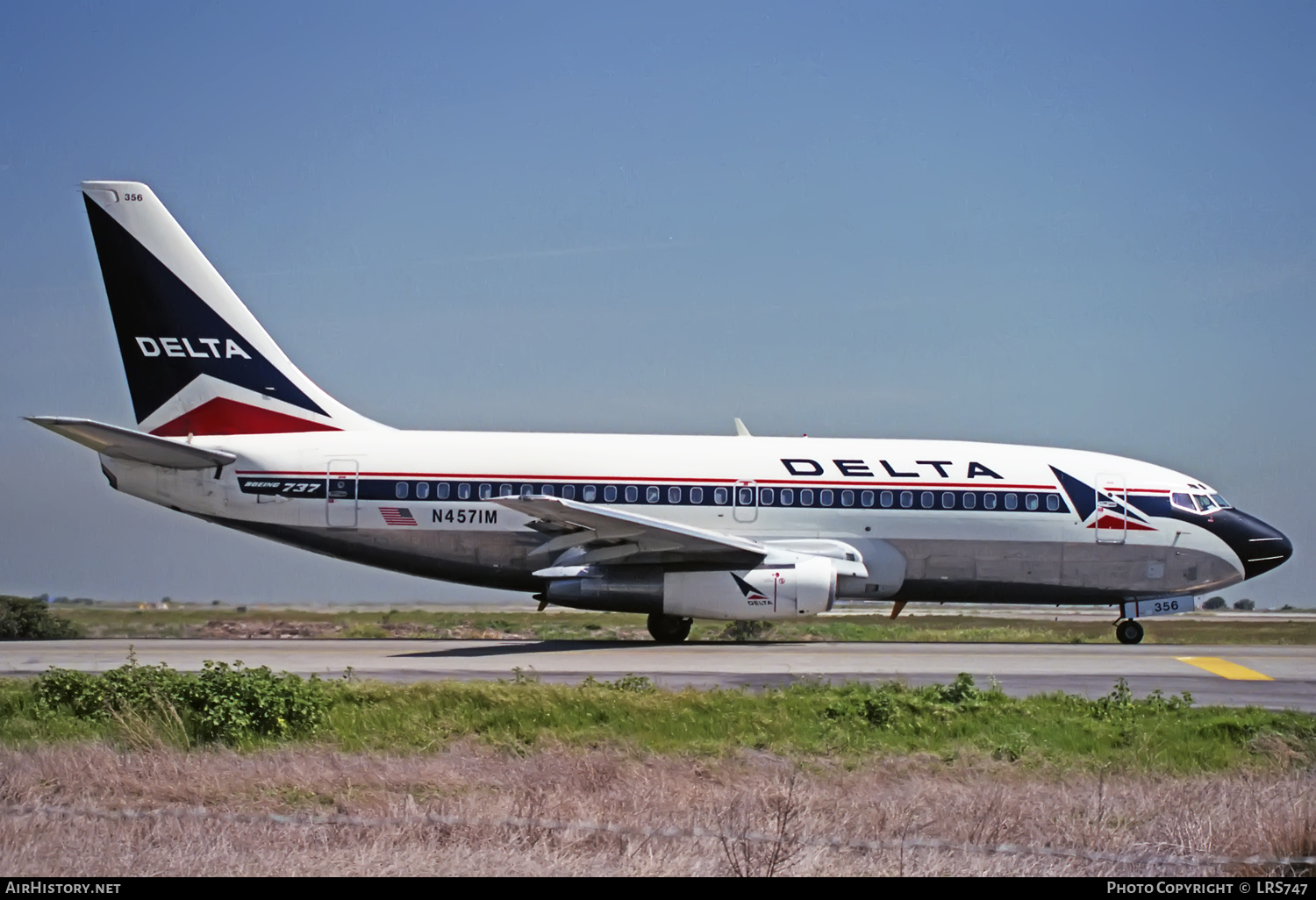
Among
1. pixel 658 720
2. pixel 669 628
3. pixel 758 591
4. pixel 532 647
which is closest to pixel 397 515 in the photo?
pixel 532 647

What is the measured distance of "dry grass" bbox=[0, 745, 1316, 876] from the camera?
8133mm

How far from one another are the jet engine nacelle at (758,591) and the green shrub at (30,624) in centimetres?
1369

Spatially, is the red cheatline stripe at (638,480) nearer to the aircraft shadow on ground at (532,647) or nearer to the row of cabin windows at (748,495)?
the row of cabin windows at (748,495)

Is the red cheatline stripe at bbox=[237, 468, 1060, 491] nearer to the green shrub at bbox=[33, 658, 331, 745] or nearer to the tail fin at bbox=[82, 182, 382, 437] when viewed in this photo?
the tail fin at bbox=[82, 182, 382, 437]

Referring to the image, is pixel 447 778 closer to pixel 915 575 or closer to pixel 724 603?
pixel 724 603

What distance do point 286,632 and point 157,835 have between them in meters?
22.9

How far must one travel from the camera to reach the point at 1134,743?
1298cm

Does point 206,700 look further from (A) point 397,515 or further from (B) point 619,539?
(A) point 397,515

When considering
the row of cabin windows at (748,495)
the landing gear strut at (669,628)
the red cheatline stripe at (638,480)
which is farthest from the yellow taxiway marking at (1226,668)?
the landing gear strut at (669,628)

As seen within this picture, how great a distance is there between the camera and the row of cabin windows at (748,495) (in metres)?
25.5

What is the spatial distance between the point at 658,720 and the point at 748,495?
12.3 meters

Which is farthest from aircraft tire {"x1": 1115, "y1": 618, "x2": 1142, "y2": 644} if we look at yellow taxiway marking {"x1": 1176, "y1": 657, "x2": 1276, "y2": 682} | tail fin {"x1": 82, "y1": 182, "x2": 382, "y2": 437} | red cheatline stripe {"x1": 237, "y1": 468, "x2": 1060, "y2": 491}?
tail fin {"x1": 82, "y1": 182, "x2": 382, "y2": 437}

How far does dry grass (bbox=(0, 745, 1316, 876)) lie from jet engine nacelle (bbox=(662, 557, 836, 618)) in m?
11.9

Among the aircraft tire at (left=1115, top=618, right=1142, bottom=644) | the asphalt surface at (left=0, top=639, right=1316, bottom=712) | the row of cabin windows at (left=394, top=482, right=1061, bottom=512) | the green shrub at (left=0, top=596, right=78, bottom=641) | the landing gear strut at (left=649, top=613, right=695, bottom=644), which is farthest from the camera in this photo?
the green shrub at (left=0, top=596, right=78, bottom=641)
